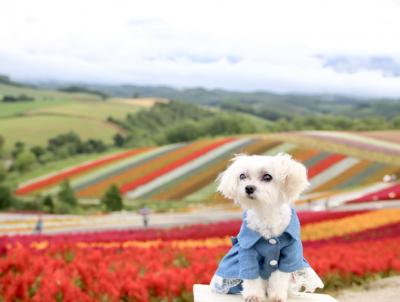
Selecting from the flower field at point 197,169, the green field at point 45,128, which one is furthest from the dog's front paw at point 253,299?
the green field at point 45,128

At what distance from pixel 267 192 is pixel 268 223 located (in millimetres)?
282

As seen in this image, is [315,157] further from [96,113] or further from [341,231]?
[96,113]

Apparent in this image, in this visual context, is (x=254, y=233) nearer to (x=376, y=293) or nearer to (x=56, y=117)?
(x=376, y=293)

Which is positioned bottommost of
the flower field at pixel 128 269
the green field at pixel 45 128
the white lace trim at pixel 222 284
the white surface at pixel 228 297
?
the green field at pixel 45 128

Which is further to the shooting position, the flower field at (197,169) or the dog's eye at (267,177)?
the flower field at (197,169)

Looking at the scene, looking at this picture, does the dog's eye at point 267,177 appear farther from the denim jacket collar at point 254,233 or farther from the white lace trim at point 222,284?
the white lace trim at point 222,284

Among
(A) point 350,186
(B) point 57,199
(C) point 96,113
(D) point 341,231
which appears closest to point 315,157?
(A) point 350,186

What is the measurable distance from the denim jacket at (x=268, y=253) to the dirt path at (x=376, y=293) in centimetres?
516

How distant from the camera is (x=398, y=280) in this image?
33.9ft

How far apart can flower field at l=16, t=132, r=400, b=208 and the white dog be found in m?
42.1

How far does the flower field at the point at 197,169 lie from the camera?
55219 millimetres

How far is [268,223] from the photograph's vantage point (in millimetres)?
4285

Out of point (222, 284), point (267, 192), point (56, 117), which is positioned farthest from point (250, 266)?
point (56, 117)

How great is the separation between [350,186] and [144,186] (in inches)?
736
